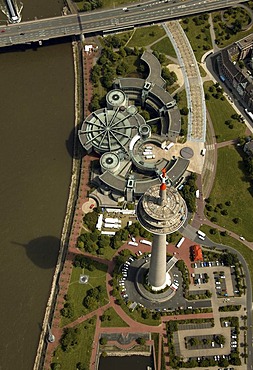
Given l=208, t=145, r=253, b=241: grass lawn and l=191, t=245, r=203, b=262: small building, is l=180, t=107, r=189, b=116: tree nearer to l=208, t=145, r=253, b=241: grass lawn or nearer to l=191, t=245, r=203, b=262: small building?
l=208, t=145, r=253, b=241: grass lawn

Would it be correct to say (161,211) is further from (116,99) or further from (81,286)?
(116,99)

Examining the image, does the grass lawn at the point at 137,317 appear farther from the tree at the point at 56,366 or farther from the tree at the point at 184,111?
the tree at the point at 184,111

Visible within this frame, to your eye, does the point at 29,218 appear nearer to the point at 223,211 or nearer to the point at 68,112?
the point at 68,112

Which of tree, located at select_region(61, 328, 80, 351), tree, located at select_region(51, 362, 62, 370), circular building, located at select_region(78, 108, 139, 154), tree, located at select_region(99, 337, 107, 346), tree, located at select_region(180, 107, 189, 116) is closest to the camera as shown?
tree, located at select_region(51, 362, 62, 370)

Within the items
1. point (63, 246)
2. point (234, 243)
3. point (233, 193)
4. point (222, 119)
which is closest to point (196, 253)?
point (234, 243)

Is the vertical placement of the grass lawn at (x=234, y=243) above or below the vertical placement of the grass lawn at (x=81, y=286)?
above

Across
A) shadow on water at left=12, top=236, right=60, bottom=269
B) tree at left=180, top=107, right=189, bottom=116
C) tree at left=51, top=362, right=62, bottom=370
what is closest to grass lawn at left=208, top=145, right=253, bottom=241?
tree at left=180, top=107, right=189, bottom=116

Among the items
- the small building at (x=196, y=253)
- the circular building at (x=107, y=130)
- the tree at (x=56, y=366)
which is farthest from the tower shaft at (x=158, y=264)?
the circular building at (x=107, y=130)
